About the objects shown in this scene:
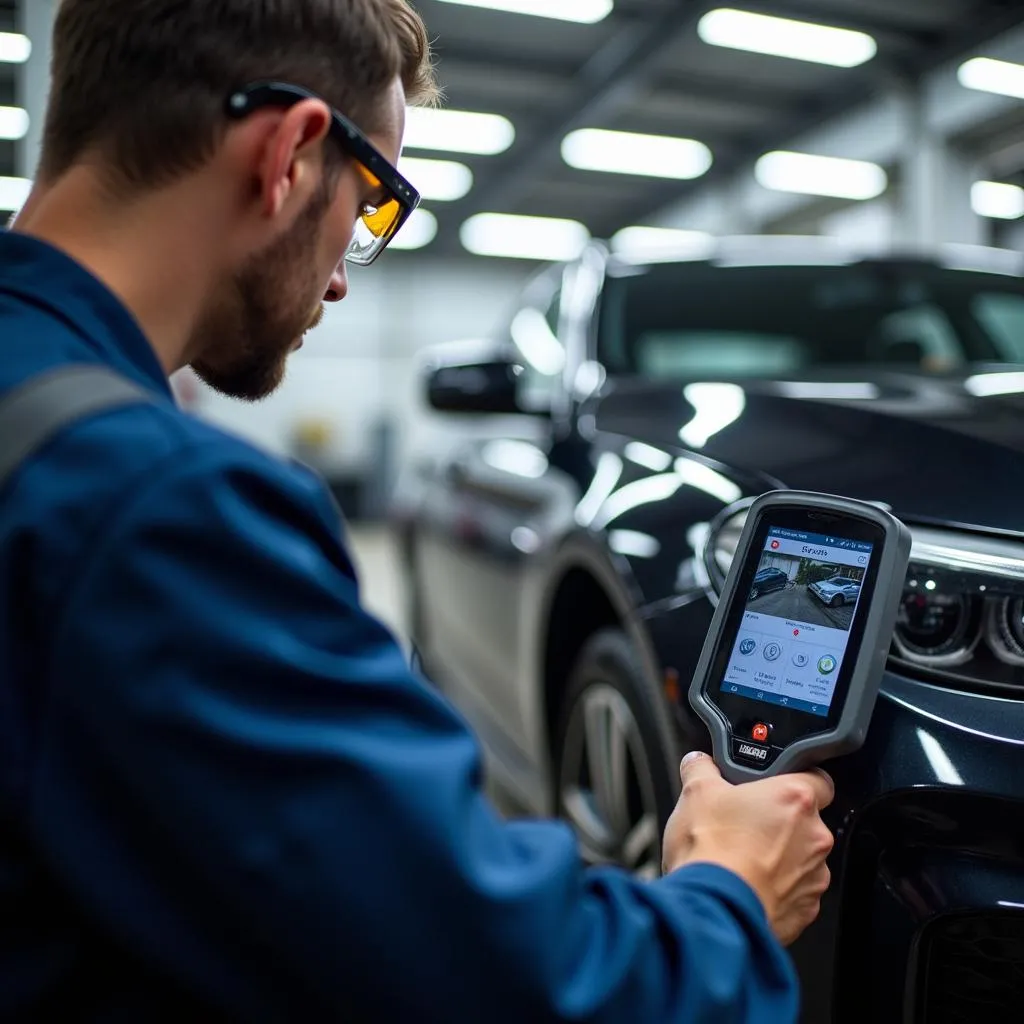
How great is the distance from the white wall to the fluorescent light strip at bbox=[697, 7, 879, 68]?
931 cm

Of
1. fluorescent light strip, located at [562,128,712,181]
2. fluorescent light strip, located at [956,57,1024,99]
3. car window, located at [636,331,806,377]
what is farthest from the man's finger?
fluorescent light strip, located at [562,128,712,181]

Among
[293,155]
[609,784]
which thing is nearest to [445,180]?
[609,784]

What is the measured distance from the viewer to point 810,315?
2221mm

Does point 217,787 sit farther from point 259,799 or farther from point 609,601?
point 609,601

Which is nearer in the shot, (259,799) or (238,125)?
(259,799)

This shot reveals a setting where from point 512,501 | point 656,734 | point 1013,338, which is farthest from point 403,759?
point 1013,338

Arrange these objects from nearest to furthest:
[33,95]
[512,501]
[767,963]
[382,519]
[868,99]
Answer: [767,963]
[33,95]
[512,501]
[868,99]
[382,519]

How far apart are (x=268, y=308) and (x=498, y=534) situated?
1551 millimetres

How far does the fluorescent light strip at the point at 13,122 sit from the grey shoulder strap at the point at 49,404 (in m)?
0.95

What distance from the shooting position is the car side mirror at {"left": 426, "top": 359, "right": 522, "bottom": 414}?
2.13 metres

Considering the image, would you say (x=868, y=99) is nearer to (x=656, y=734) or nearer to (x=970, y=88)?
(x=970, y=88)

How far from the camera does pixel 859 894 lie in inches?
36.5

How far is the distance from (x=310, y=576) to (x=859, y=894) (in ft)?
2.19

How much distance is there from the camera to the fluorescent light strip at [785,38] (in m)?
2.61
